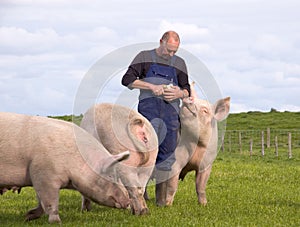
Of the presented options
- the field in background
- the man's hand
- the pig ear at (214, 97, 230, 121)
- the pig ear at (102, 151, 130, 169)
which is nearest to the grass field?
the field in background

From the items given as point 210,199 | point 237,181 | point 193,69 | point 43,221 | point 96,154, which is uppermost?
point 193,69

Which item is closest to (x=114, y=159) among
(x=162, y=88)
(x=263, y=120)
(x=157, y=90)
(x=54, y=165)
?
(x=54, y=165)

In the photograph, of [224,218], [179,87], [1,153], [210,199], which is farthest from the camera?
[210,199]

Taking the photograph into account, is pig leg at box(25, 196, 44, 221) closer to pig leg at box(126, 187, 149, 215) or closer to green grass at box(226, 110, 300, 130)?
pig leg at box(126, 187, 149, 215)

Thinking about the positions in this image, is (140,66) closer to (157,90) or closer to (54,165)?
(157,90)

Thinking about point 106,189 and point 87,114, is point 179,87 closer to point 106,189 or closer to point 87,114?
point 87,114

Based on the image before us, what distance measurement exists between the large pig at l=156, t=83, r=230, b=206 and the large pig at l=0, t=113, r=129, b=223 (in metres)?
2.20

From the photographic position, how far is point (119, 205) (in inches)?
347

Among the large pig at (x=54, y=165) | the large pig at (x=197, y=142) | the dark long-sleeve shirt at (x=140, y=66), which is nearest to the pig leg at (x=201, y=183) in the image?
the large pig at (x=197, y=142)

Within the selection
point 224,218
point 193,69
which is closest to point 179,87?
point 193,69

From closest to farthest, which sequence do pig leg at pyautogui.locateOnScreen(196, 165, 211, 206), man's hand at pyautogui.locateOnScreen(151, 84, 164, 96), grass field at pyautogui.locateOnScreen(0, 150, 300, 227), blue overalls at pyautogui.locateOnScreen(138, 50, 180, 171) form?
1. grass field at pyautogui.locateOnScreen(0, 150, 300, 227)
2. man's hand at pyautogui.locateOnScreen(151, 84, 164, 96)
3. blue overalls at pyautogui.locateOnScreen(138, 50, 180, 171)
4. pig leg at pyautogui.locateOnScreen(196, 165, 211, 206)

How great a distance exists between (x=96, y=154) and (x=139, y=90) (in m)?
2.13

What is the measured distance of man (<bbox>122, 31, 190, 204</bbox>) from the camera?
10.5 m

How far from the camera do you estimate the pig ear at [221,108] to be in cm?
1087
